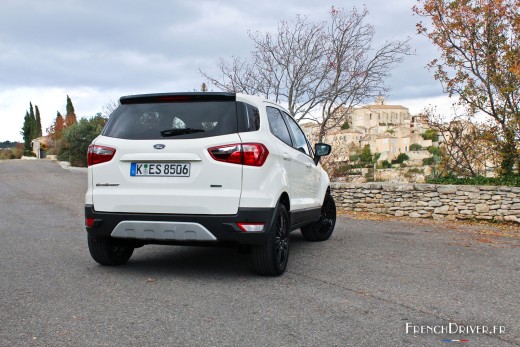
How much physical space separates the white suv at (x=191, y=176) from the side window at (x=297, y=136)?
1.10 metres

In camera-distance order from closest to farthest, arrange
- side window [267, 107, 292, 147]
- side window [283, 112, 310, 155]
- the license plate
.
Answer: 1. the license plate
2. side window [267, 107, 292, 147]
3. side window [283, 112, 310, 155]

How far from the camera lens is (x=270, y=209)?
191 inches

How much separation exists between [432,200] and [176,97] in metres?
10.0

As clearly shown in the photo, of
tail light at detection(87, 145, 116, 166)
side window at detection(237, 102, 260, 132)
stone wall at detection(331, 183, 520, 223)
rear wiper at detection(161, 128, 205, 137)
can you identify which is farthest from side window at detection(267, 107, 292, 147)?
stone wall at detection(331, 183, 520, 223)

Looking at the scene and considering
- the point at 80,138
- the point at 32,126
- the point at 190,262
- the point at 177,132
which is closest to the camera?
the point at 177,132

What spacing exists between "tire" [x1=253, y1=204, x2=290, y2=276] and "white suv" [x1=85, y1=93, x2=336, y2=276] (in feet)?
0.03

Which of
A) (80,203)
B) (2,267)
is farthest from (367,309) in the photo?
(80,203)

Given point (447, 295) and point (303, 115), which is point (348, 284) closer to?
point (447, 295)

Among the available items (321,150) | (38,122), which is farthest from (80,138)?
(38,122)

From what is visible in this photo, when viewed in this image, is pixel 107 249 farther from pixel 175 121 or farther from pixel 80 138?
pixel 80 138

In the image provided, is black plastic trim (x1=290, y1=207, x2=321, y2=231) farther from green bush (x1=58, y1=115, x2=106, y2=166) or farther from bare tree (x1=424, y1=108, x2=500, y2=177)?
green bush (x1=58, y1=115, x2=106, y2=166)

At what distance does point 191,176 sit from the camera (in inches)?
188

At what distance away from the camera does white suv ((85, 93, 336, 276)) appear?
4.71 m

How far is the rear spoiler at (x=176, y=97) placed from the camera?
5.01 m
